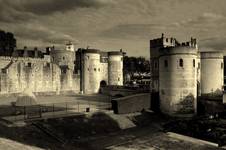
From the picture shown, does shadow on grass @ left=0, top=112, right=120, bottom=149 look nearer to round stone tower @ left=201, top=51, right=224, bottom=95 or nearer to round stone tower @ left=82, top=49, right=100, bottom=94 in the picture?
round stone tower @ left=201, top=51, right=224, bottom=95

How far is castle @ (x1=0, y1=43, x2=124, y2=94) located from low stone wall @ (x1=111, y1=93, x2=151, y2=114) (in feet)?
65.6

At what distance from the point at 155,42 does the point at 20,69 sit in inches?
936

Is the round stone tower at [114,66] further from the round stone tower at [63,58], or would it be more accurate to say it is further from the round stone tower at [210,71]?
the round stone tower at [210,71]

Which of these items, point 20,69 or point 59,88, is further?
point 59,88

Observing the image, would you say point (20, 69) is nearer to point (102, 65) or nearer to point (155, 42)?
point (102, 65)

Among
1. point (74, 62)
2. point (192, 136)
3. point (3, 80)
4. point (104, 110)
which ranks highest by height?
point (74, 62)

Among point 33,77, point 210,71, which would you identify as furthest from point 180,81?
point 33,77

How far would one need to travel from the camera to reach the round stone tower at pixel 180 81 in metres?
31.4

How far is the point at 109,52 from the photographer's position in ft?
179

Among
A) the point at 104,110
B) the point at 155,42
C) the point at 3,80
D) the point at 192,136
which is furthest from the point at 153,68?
the point at 3,80

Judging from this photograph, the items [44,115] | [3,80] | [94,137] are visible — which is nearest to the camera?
[94,137]

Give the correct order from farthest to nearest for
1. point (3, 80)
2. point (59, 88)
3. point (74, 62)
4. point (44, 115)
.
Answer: point (74, 62)
point (59, 88)
point (3, 80)
point (44, 115)

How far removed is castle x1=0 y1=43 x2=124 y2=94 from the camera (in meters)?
41.0

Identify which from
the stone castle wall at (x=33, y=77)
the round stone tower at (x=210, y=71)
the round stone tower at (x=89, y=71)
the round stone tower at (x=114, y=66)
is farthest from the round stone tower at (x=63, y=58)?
the round stone tower at (x=210, y=71)
